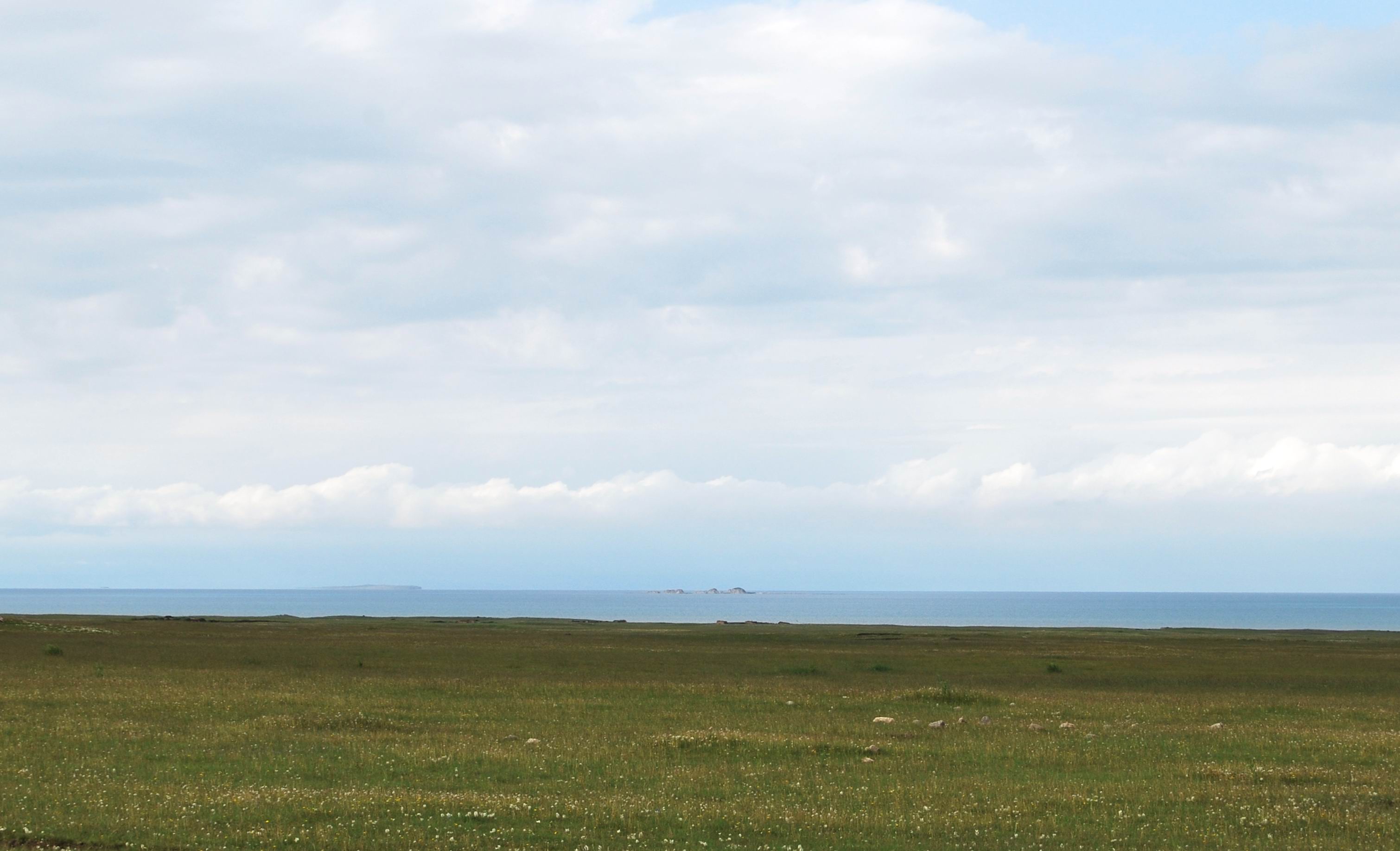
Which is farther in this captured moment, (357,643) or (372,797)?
(357,643)

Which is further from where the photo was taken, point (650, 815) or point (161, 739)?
point (161, 739)

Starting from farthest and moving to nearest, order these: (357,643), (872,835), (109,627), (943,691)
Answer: (109,627) → (357,643) → (943,691) → (872,835)

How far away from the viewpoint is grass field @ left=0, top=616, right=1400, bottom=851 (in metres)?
18.2

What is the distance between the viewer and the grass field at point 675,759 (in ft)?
59.7

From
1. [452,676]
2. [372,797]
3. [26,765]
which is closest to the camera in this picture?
[372,797]

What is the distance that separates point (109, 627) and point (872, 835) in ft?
320

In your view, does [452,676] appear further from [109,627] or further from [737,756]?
[109,627]

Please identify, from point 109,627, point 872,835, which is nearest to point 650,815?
point 872,835

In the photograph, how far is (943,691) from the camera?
39906 millimetres

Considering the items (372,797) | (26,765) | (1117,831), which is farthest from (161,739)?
(1117,831)

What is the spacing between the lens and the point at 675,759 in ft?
83.9

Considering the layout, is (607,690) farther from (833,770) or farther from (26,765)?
(26,765)

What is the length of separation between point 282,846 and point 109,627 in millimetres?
94174

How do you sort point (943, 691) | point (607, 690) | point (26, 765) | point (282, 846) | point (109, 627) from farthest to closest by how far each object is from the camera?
point (109, 627) → point (607, 690) → point (943, 691) → point (26, 765) → point (282, 846)
